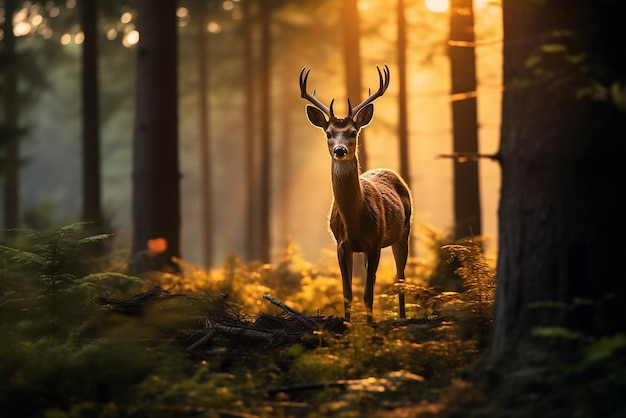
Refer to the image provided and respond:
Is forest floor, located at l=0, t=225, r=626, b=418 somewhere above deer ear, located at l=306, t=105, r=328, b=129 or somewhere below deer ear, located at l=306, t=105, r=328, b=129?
below

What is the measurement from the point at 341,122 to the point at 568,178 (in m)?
5.16

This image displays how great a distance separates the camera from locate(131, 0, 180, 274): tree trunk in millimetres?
15242

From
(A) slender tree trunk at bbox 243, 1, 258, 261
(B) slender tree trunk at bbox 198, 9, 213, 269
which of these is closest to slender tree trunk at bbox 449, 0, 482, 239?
(A) slender tree trunk at bbox 243, 1, 258, 261

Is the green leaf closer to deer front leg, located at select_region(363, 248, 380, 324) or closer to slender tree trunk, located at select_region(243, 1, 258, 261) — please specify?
deer front leg, located at select_region(363, 248, 380, 324)

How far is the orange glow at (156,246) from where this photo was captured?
50.0ft

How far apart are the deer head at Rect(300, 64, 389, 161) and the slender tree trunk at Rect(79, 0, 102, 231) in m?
10.0

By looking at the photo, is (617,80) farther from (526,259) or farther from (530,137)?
(526,259)

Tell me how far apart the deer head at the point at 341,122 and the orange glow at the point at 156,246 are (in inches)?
189

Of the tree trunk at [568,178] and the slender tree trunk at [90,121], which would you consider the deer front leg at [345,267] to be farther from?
the slender tree trunk at [90,121]

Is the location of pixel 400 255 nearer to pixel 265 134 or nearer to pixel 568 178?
pixel 568 178

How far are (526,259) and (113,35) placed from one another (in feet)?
95.9

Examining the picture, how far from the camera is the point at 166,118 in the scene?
50.5ft

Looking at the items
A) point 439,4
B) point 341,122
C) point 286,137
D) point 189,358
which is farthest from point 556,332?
point 286,137

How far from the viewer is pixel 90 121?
20609 millimetres
